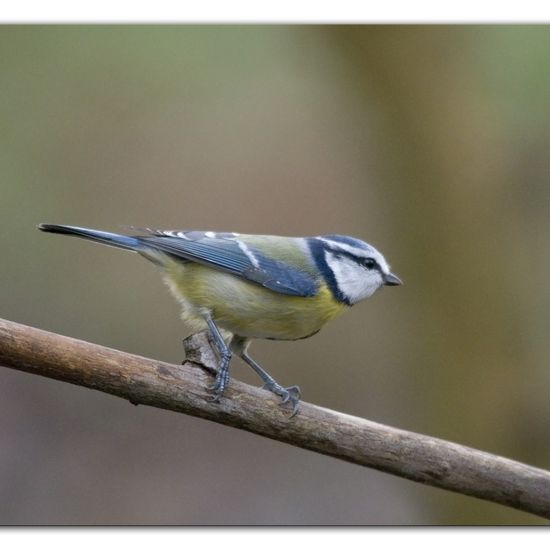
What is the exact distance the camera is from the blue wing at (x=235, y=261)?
5.89 ft

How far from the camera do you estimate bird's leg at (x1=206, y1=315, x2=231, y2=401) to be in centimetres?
161

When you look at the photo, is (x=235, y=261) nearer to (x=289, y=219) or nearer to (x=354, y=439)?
(x=354, y=439)

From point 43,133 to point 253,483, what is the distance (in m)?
1.19

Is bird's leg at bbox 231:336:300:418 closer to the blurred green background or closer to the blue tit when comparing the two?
the blue tit

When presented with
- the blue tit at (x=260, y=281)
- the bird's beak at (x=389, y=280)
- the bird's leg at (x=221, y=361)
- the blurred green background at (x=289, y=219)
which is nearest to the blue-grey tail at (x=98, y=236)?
the blue tit at (x=260, y=281)

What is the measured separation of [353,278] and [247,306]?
0.84ft

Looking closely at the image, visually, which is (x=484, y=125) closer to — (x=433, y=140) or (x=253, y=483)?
(x=433, y=140)

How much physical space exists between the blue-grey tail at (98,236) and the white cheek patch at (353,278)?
1.49 feet

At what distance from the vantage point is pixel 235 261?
183 cm

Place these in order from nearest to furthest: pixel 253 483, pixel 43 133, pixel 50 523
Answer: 1. pixel 50 523
2. pixel 253 483
3. pixel 43 133

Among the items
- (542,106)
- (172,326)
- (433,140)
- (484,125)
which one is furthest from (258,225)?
(542,106)

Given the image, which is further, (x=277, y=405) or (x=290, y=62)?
(x=290, y=62)

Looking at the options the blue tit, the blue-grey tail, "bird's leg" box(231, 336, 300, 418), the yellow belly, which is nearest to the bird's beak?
the blue tit

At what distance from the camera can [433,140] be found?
8.62ft
